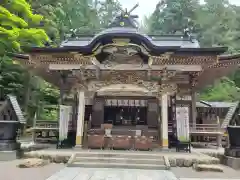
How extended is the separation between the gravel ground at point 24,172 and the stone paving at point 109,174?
14.1 inches

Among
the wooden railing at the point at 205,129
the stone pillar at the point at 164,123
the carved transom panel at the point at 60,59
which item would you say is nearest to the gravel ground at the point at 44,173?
the stone pillar at the point at 164,123

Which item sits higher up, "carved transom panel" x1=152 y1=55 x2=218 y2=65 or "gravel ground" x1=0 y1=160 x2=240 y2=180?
"carved transom panel" x1=152 y1=55 x2=218 y2=65

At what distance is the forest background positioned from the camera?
49.8 ft

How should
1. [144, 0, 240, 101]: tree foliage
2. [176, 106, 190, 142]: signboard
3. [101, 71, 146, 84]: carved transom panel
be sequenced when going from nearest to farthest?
[176, 106, 190, 142]: signboard → [101, 71, 146, 84]: carved transom panel → [144, 0, 240, 101]: tree foliage

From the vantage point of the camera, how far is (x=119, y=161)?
26.6 feet

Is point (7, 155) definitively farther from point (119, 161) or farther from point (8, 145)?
point (119, 161)

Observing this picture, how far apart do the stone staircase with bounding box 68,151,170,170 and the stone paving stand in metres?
0.40

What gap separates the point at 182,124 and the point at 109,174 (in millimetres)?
4914

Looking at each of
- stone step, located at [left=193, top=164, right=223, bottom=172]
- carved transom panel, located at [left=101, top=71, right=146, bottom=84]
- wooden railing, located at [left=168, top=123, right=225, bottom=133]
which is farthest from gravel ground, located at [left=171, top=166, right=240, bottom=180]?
carved transom panel, located at [left=101, top=71, right=146, bottom=84]

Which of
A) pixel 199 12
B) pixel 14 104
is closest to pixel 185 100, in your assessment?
pixel 14 104

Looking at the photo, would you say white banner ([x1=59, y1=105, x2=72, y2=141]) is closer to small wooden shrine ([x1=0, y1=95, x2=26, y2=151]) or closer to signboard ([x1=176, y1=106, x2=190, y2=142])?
small wooden shrine ([x1=0, y1=95, x2=26, y2=151])

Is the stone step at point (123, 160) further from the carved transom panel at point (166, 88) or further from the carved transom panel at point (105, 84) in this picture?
the carved transom panel at point (105, 84)

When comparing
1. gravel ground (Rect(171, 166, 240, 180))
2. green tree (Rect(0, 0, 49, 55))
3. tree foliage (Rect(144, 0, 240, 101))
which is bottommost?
gravel ground (Rect(171, 166, 240, 180))

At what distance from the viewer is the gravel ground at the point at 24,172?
19.7ft
